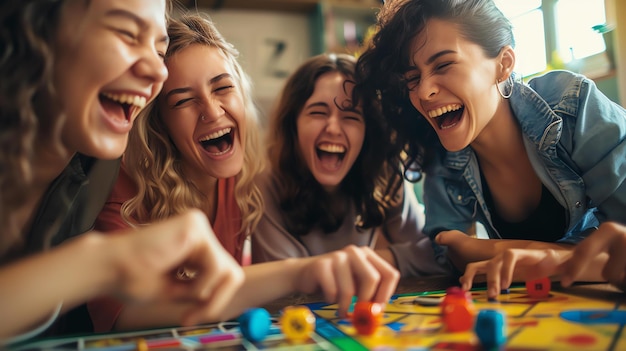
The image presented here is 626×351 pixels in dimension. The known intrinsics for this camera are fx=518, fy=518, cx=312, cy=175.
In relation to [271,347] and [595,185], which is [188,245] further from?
[595,185]

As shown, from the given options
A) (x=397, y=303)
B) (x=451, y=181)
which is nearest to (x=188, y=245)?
(x=397, y=303)

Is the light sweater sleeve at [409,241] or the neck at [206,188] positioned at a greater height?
the neck at [206,188]

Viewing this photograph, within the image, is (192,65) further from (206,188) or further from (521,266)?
(521,266)

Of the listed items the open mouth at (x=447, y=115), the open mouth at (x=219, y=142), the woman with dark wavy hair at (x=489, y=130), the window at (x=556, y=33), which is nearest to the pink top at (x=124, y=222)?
the open mouth at (x=219, y=142)

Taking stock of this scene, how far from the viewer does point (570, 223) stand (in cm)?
116

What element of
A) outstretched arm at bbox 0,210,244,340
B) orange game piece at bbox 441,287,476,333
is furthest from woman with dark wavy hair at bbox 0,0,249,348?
orange game piece at bbox 441,287,476,333

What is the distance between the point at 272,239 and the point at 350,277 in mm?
710

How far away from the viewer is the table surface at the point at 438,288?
77cm

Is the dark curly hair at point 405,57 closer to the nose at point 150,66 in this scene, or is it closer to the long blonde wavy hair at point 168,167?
the long blonde wavy hair at point 168,167

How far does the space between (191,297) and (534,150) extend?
2.92ft

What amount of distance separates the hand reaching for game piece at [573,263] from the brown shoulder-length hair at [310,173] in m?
0.60

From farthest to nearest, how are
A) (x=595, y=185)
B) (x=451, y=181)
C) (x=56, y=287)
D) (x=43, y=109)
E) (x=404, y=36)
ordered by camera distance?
(x=451, y=181) < (x=404, y=36) < (x=595, y=185) < (x=43, y=109) < (x=56, y=287)

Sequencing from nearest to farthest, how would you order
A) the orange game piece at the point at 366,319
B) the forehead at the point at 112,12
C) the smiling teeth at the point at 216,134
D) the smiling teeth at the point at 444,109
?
the orange game piece at the point at 366,319, the forehead at the point at 112,12, the smiling teeth at the point at 444,109, the smiling teeth at the point at 216,134

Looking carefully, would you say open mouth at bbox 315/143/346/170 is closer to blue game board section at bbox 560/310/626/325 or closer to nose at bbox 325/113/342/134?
nose at bbox 325/113/342/134
